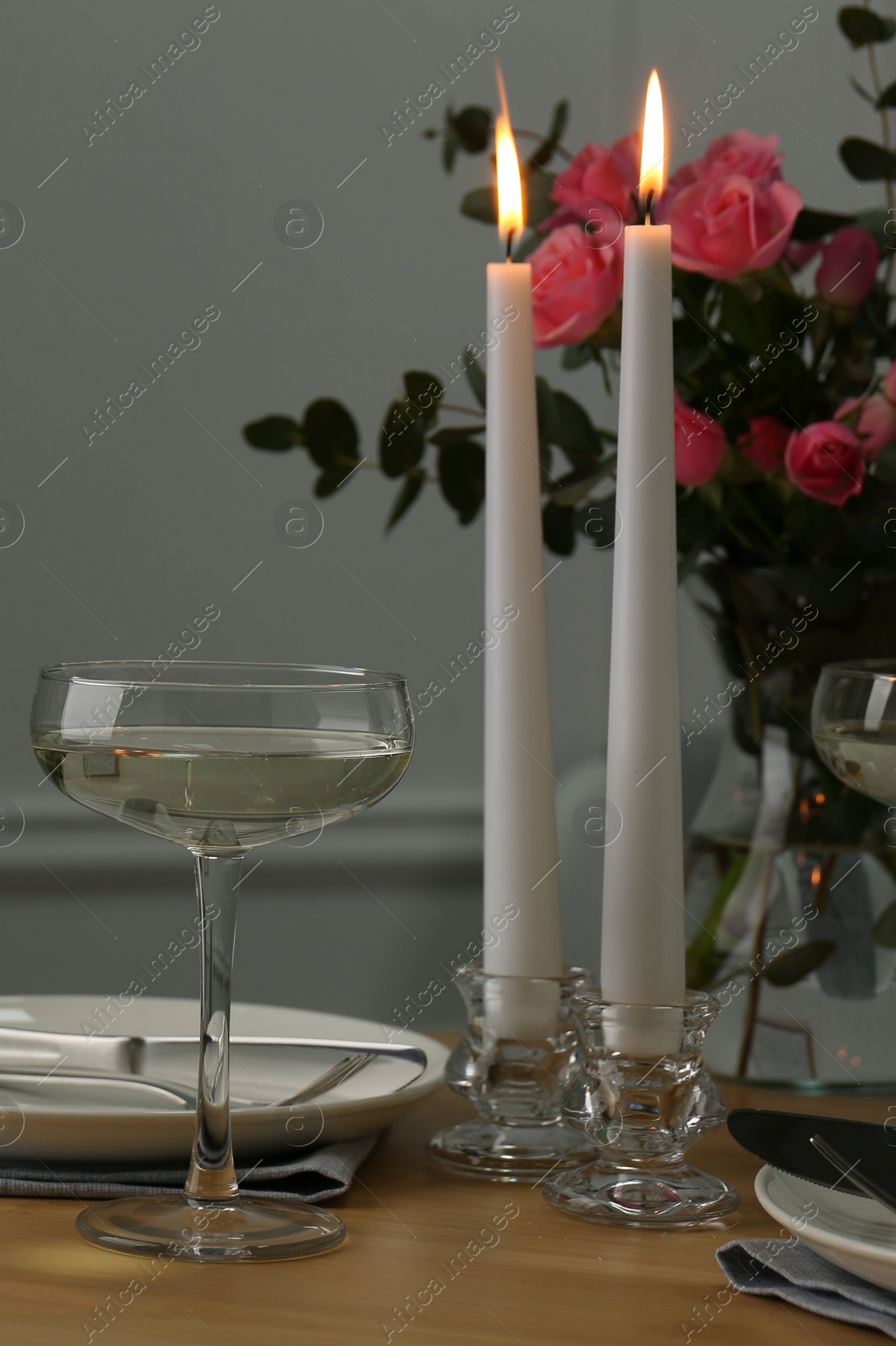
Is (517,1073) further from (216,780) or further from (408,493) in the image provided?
(408,493)

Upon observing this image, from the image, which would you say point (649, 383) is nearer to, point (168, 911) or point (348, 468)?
point (348, 468)

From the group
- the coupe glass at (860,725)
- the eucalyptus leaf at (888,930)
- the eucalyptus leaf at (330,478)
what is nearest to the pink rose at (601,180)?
the eucalyptus leaf at (330,478)

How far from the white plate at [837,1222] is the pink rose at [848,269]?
19.7 inches

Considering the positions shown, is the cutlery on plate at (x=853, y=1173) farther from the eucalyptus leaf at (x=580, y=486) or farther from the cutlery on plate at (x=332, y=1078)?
the eucalyptus leaf at (x=580, y=486)

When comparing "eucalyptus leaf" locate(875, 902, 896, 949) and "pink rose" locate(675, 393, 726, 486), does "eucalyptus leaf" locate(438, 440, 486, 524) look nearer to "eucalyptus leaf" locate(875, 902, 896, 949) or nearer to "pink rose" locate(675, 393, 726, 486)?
"pink rose" locate(675, 393, 726, 486)

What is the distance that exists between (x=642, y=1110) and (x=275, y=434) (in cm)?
50

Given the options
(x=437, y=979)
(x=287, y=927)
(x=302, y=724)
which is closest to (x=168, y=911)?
(x=287, y=927)

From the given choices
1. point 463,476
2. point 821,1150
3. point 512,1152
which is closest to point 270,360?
point 463,476

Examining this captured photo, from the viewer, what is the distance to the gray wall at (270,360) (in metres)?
1.47

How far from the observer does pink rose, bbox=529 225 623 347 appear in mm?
763

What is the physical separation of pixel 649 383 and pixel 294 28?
113 centimetres

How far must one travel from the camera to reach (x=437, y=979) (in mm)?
1618

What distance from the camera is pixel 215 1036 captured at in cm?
54

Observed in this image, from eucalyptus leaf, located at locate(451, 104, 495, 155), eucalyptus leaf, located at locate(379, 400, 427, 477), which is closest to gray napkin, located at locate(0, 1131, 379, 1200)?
eucalyptus leaf, located at locate(379, 400, 427, 477)
